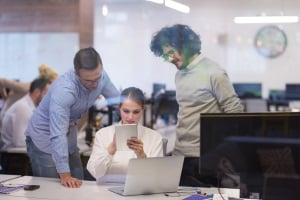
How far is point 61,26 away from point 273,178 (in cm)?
481

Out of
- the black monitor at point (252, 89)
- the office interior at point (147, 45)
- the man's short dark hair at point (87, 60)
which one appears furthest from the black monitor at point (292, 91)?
the man's short dark hair at point (87, 60)

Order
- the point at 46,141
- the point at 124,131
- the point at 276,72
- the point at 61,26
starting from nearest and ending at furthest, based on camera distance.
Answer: the point at 124,131
the point at 46,141
the point at 61,26
the point at 276,72

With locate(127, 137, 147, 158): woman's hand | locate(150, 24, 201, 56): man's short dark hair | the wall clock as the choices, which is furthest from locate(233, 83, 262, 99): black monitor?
locate(127, 137, 147, 158): woman's hand

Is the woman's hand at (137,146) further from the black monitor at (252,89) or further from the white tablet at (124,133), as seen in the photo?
the black monitor at (252,89)

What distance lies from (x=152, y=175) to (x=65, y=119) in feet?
2.28

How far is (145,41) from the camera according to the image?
4.47 m

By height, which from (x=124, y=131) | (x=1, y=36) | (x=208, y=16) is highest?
(x=208, y=16)

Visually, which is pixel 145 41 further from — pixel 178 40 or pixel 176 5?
pixel 178 40

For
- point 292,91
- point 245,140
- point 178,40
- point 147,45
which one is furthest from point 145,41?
point 292,91

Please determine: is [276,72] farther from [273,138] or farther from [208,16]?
[273,138]

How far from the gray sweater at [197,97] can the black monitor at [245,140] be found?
884mm

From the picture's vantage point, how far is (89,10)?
5.13 meters

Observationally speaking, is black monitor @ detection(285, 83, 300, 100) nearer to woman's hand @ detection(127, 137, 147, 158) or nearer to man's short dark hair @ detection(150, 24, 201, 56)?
man's short dark hair @ detection(150, 24, 201, 56)

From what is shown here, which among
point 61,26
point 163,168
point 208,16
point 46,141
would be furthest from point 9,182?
point 208,16
